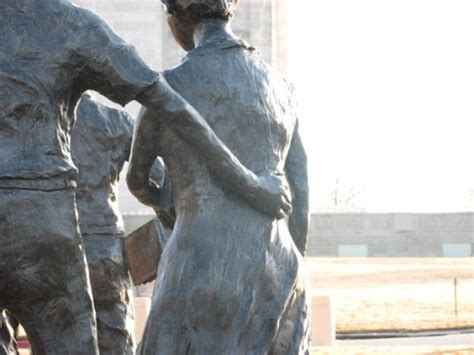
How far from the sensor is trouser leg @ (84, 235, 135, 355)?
6812mm

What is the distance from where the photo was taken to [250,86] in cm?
475

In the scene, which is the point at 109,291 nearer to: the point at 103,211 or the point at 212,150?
the point at 103,211

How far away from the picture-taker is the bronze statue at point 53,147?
450 cm

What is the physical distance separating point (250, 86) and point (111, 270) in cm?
237

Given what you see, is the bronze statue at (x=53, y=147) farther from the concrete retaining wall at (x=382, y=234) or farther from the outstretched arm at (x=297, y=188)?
the concrete retaining wall at (x=382, y=234)

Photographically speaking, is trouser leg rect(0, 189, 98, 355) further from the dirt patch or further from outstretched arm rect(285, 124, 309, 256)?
the dirt patch

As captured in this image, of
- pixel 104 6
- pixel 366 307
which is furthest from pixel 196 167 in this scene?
pixel 104 6

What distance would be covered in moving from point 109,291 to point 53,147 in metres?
2.38

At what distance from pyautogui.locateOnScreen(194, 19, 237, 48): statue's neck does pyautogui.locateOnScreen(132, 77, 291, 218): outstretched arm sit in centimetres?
28

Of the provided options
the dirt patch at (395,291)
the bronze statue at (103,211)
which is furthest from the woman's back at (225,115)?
the dirt patch at (395,291)

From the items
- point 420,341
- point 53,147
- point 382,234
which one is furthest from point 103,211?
point 382,234

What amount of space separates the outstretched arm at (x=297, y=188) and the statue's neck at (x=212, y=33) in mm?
473

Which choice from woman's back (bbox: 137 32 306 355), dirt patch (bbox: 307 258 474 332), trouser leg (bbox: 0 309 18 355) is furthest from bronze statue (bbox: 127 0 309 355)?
dirt patch (bbox: 307 258 474 332)

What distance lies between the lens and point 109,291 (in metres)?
6.85
